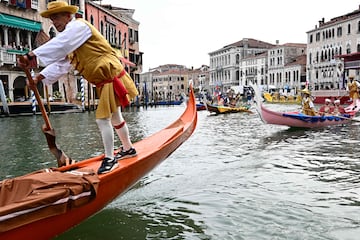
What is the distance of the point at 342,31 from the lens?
133ft

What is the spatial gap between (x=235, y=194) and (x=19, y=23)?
19.5m

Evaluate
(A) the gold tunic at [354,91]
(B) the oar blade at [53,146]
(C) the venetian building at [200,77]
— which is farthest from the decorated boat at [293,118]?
(C) the venetian building at [200,77]

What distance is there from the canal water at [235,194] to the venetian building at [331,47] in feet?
112

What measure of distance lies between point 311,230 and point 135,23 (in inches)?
1407

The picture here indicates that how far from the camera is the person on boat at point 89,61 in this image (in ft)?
7.89

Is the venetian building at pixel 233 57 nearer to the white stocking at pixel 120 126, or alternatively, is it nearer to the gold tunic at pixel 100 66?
the white stocking at pixel 120 126

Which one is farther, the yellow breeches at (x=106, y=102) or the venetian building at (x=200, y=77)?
the venetian building at (x=200, y=77)

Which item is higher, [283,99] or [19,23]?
[19,23]

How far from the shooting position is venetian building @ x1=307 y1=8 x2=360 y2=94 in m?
38.9

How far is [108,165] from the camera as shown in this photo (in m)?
2.61

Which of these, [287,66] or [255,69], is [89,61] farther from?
[255,69]

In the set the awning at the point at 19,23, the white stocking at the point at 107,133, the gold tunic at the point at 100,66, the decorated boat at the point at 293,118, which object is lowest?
the decorated boat at the point at 293,118

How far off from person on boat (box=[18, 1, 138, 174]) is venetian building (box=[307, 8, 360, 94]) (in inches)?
1481

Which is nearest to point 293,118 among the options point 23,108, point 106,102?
point 106,102
